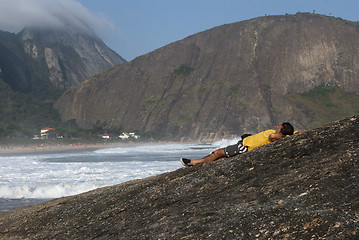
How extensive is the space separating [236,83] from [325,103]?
25465 millimetres

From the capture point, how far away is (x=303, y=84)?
385 ft

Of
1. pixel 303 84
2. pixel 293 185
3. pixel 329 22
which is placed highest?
pixel 329 22

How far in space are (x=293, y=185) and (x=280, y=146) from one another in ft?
5.24

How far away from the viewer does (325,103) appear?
370 ft

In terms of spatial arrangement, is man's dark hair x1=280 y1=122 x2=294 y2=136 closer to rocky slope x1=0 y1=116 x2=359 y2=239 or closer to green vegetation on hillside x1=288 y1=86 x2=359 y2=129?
rocky slope x1=0 y1=116 x2=359 y2=239

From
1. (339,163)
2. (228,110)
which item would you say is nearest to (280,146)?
(339,163)

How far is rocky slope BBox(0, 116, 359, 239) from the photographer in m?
3.77

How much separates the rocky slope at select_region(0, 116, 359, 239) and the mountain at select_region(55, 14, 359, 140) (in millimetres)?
103127

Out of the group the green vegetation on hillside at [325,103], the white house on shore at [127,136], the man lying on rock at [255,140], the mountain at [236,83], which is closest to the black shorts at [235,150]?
the man lying on rock at [255,140]

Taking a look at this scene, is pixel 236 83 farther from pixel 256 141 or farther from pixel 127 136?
pixel 256 141

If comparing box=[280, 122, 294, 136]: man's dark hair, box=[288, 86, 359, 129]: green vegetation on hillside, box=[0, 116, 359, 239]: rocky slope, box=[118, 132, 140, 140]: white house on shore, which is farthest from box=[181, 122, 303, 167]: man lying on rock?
box=[118, 132, 140, 140]: white house on shore

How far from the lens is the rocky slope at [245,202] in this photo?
3.77m

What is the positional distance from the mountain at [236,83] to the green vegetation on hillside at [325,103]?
27 centimetres

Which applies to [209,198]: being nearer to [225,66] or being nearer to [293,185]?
[293,185]
